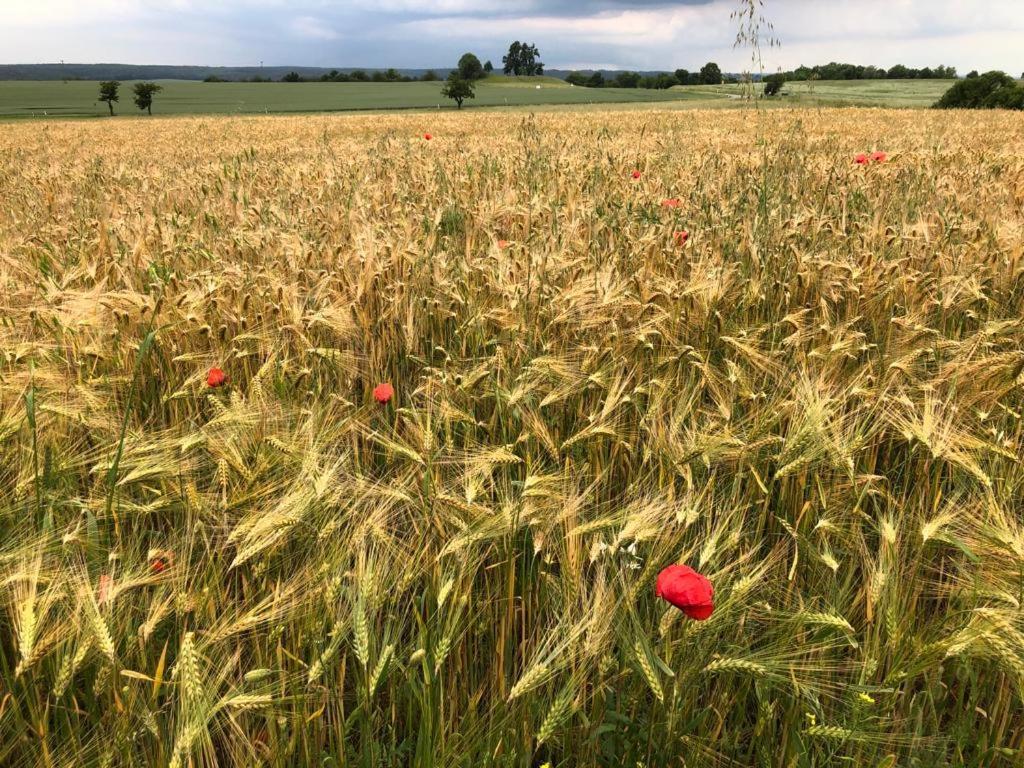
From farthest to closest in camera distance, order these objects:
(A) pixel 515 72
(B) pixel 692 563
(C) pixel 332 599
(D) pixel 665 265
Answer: (A) pixel 515 72 < (D) pixel 665 265 < (B) pixel 692 563 < (C) pixel 332 599

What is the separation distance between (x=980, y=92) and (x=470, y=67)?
267 ft

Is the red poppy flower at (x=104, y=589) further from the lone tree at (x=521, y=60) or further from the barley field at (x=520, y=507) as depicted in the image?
the lone tree at (x=521, y=60)

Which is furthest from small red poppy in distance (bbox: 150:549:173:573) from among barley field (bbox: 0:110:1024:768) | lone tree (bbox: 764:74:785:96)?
lone tree (bbox: 764:74:785:96)

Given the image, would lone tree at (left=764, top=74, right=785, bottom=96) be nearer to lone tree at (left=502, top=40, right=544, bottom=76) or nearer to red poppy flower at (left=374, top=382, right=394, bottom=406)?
red poppy flower at (left=374, top=382, right=394, bottom=406)

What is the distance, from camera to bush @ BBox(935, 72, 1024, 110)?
25.7 meters

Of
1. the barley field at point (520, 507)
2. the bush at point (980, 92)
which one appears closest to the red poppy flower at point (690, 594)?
the barley field at point (520, 507)

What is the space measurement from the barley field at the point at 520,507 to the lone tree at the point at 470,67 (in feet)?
332

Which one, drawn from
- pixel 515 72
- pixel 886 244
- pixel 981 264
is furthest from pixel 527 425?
pixel 515 72

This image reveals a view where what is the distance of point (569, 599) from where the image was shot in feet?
3.43

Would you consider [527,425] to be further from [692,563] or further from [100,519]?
[100,519]

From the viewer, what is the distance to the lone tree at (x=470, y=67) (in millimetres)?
94750

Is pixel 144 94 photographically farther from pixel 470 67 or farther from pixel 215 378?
pixel 470 67

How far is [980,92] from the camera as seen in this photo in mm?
27750

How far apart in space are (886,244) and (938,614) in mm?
1951
